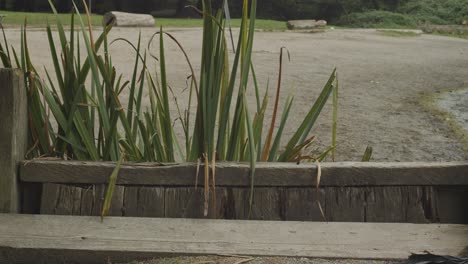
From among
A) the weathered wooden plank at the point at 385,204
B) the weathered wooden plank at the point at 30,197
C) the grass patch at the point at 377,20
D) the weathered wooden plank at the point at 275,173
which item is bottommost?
the grass patch at the point at 377,20

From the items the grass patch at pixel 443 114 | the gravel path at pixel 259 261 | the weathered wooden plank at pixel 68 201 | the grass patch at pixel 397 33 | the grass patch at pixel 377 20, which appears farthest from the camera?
the grass patch at pixel 377 20

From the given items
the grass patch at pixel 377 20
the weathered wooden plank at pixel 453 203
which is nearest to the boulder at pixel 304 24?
the grass patch at pixel 377 20

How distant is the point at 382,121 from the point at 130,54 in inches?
157

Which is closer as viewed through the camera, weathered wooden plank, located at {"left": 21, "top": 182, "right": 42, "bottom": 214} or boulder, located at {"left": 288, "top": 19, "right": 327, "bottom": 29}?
weathered wooden plank, located at {"left": 21, "top": 182, "right": 42, "bottom": 214}

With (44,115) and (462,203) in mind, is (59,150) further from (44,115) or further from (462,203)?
(462,203)

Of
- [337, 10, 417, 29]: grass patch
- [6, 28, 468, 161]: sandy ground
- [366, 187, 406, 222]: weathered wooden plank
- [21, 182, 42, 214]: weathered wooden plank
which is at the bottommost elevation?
[337, 10, 417, 29]: grass patch

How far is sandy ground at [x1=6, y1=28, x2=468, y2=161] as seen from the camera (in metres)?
5.00

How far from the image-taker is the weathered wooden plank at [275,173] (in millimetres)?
2582

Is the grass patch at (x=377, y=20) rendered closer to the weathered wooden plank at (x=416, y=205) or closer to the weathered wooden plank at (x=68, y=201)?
the weathered wooden plank at (x=416, y=205)

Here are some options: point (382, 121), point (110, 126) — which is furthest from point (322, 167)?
point (382, 121)

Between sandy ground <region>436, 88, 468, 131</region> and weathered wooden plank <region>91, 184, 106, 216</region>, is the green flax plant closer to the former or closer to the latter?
weathered wooden plank <region>91, 184, 106, 216</region>

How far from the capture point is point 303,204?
2.63 m

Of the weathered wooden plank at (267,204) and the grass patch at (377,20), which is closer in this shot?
the weathered wooden plank at (267,204)

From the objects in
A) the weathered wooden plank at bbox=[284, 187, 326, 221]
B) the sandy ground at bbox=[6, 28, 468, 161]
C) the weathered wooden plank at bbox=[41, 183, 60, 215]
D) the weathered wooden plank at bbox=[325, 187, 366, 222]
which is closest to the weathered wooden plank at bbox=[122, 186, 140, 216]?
the weathered wooden plank at bbox=[41, 183, 60, 215]
